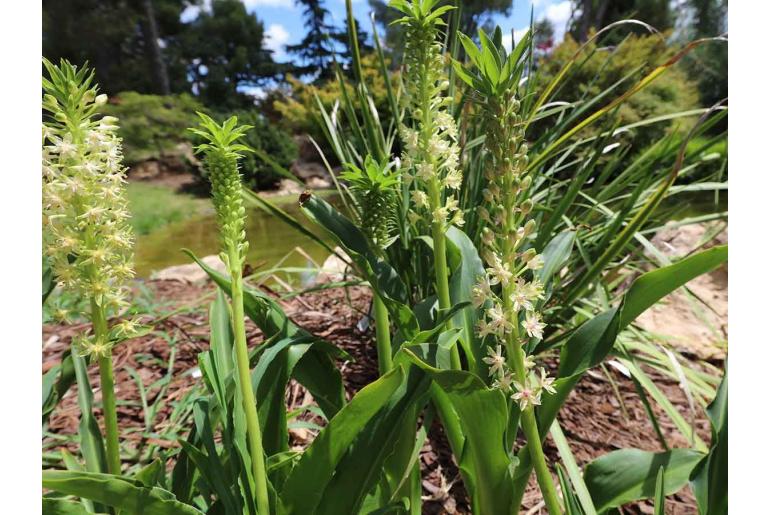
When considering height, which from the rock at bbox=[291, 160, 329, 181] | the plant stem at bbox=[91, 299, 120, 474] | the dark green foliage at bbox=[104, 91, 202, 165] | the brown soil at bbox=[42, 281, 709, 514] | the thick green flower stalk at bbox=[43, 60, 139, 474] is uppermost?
the dark green foliage at bbox=[104, 91, 202, 165]

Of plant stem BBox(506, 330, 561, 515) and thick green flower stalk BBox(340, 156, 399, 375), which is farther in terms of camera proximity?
thick green flower stalk BBox(340, 156, 399, 375)

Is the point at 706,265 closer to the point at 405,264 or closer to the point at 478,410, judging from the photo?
the point at 478,410

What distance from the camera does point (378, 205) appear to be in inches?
34.4

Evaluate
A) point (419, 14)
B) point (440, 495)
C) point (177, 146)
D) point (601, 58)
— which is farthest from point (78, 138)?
point (177, 146)

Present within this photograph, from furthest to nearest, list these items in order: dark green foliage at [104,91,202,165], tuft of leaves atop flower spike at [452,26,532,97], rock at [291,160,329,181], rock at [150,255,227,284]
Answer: rock at [291,160,329,181], dark green foliage at [104,91,202,165], rock at [150,255,227,284], tuft of leaves atop flower spike at [452,26,532,97]

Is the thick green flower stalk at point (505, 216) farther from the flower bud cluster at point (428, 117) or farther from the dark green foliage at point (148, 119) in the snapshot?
the dark green foliage at point (148, 119)

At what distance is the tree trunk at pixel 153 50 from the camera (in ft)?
42.0

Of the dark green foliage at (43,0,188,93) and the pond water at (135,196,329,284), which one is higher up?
the dark green foliage at (43,0,188,93)

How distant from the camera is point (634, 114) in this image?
8.06m

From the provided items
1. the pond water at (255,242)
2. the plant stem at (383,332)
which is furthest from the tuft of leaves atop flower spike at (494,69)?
the pond water at (255,242)

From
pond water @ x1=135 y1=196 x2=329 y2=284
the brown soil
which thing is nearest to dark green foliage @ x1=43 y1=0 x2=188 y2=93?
pond water @ x1=135 y1=196 x2=329 y2=284

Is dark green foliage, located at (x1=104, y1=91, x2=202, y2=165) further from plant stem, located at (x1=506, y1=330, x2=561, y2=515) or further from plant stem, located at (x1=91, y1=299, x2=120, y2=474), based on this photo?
plant stem, located at (x1=506, y1=330, x2=561, y2=515)

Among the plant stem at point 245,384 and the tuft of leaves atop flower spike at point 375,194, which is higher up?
the tuft of leaves atop flower spike at point 375,194

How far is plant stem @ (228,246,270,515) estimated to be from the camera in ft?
2.06
